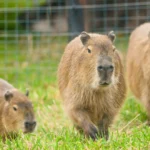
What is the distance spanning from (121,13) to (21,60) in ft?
11.3

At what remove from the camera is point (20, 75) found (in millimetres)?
12031

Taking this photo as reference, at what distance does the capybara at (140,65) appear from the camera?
7.54 metres

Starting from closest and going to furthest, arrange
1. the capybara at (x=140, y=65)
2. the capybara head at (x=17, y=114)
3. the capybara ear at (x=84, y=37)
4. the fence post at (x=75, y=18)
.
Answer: the capybara ear at (x=84, y=37) < the capybara head at (x=17, y=114) < the capybara at (x=140, y=65) < the fence post at (x=75, y=18)

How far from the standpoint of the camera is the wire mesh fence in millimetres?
10859

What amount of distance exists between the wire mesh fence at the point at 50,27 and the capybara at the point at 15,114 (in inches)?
137

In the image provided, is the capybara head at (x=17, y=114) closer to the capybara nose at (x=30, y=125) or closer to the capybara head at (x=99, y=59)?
the capybara nose at (x=30, y=125)

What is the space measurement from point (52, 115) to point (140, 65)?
1464 mm

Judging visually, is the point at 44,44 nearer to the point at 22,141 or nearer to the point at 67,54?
the point at 67,54

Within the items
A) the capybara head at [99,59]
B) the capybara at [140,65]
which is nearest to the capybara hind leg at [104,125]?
the capybara head at [99,59]

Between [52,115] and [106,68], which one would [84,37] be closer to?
[106,68]

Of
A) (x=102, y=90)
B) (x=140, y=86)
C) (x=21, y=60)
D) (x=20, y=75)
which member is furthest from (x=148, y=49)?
(x=21, y=60)

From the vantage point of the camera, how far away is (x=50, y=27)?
16266 millimetres

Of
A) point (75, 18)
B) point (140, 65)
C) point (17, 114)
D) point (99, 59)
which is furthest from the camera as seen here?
point (75, 18)

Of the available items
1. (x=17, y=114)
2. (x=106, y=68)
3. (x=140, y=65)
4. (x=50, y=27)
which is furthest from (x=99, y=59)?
(x=50, y=27)
